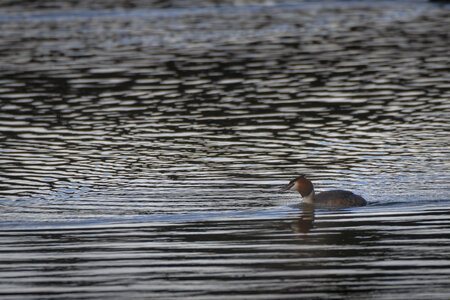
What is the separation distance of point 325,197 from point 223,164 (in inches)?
156

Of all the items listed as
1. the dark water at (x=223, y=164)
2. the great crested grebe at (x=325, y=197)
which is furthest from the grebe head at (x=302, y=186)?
the dark water at (x=223, y=164)

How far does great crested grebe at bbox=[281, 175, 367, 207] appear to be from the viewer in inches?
663

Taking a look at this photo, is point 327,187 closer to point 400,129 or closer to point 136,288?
point 400,129

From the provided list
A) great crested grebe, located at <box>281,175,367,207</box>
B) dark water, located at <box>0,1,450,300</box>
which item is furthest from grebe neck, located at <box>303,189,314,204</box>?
dark water, located at <box>0,1,450,300</box>

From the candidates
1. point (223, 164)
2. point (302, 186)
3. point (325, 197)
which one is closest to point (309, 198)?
point (302, 186)

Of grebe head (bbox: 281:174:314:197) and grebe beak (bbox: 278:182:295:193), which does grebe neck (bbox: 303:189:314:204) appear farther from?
grebe beak (bbox: 278:182:295:193)

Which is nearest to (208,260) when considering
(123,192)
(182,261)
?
(182,261)

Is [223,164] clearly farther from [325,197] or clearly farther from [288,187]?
[325,197]

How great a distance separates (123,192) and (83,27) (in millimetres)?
33567

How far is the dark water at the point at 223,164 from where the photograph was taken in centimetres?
1291

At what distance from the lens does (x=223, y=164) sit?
2077cm

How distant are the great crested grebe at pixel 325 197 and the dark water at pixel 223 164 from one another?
225 mm

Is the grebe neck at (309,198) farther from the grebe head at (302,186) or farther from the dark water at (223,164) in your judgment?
the dark water at (223,164)

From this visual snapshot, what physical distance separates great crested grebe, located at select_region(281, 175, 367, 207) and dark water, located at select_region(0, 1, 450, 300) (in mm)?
225
